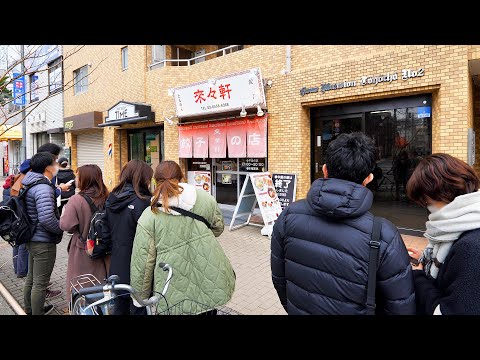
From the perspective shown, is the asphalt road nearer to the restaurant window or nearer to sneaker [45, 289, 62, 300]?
sneaker [45, 289, 62, 300]

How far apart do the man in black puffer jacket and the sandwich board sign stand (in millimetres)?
5423

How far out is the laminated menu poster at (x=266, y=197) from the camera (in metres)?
7.26

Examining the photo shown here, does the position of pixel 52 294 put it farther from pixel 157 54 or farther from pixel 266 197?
pixel 157 54

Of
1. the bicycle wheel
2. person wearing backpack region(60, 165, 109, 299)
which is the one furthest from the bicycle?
person wearing backpack region(60, 165, 109, 299)

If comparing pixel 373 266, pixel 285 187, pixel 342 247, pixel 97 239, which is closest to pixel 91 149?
pixel 285 187

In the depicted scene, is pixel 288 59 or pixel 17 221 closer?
pixel 17 221

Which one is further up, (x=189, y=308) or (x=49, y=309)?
(x=189, y=308)

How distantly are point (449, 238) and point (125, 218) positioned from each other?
2389 mm

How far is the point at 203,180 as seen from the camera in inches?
412

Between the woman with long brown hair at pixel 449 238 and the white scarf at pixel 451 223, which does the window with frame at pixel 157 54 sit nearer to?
the woman with long brown hair at pixel 449 238

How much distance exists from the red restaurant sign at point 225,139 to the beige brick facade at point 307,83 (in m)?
0.34

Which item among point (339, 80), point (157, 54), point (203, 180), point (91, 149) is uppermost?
point (157, 54)

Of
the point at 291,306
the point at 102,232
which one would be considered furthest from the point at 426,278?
the point at 102,232

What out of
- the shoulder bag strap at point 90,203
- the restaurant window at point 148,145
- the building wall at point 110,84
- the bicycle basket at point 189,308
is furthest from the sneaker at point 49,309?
the building wall at point 110,84
